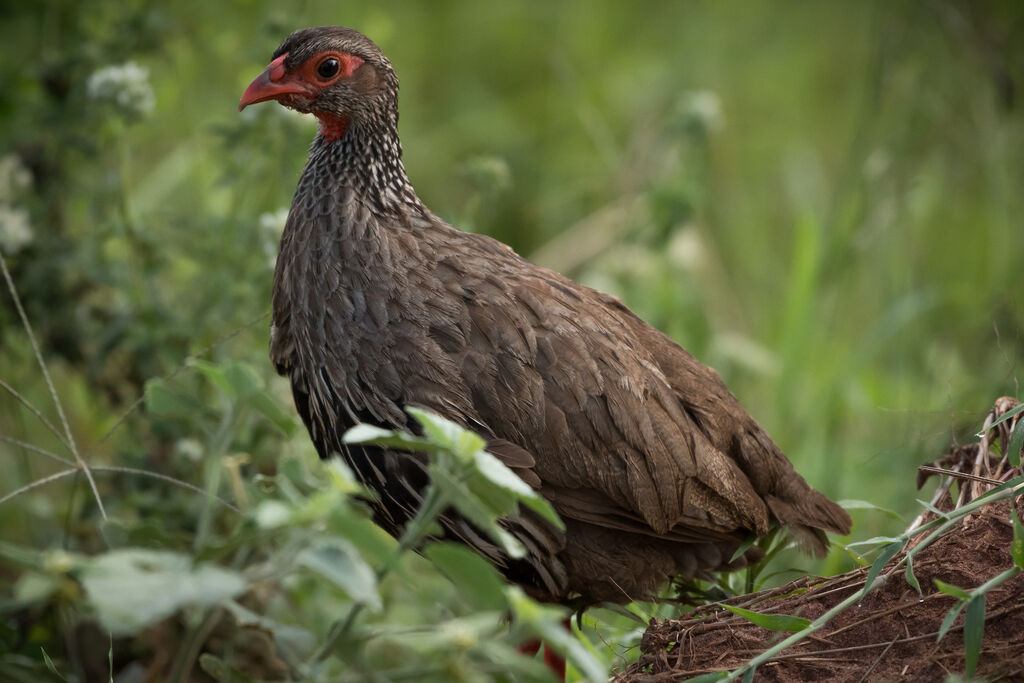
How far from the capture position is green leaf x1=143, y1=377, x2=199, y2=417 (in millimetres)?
1899

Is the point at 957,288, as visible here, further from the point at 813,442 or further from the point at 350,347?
the point at 350,347

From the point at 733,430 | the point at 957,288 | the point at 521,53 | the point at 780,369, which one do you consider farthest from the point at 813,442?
the point at 521,53

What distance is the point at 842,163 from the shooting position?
6699 mm

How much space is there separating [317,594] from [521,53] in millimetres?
4573

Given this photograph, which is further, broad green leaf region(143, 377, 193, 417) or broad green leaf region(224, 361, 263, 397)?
broad green leaf region(143, 377, 193, 417)

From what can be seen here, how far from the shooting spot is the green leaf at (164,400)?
1.90m

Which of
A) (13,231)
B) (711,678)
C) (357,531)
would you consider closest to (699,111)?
(13,231)

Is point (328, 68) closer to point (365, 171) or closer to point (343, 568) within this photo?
point (365, 171)

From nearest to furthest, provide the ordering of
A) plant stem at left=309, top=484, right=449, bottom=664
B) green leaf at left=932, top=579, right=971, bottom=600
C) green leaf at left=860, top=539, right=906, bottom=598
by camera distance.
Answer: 1. plant stem at left=309, top=484, right=449, bottom=664
2. green leaf at left=932, top=579, right=971, bottom=600
3. green leaf at left=860, top=539, right=906, bottom=598

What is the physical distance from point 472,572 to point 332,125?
5.56 ft

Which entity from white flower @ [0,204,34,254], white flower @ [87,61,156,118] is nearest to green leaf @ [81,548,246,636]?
white flower @ [87,61,156,118]

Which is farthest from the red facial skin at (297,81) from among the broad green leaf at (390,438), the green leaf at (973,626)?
the green leaf at (973,626)

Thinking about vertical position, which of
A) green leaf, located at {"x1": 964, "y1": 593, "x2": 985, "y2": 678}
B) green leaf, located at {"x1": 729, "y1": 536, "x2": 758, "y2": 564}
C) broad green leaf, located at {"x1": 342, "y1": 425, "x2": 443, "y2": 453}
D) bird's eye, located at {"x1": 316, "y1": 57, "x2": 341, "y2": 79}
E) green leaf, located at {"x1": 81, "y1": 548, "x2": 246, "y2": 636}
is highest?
bird's eye, located at {"x1": 316, "y1": 57, "x2": 341, "y2": 79}

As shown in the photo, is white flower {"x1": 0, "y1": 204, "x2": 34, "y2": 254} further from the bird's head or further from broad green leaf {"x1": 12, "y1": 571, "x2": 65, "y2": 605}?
broad green leaf {"x1": 12, "y1": 571, "x2": 65, "y2": 605}
